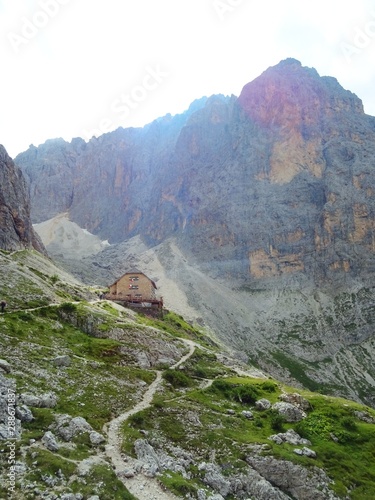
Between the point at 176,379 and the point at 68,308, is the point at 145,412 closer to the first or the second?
the point at 176,379

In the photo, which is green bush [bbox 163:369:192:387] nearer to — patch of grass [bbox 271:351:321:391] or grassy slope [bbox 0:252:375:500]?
grassy slope [bbox 0:252:375:500]

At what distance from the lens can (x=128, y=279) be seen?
11275cm

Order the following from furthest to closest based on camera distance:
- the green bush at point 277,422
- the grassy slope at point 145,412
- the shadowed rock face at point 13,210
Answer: the shadowed rock face at point 13,210, the green bush at point 277,422, the grassy slope at point 145,412

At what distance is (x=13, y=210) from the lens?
14688 centimetres

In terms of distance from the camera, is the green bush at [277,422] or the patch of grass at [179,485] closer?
the patch of grass at [179,485]

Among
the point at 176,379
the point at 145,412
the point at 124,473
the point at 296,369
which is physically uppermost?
the point at 124,473

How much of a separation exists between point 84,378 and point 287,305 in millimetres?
165414

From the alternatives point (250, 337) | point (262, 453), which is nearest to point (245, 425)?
point (262, 453)

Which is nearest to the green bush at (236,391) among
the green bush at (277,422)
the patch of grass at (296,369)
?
the green bush at (277,422)

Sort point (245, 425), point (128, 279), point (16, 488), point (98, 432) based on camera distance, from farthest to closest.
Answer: point (128, 279) → point (245, 425) → point (98, 432) → point (16, 488)

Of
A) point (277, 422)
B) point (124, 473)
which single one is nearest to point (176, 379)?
point (277, 422)

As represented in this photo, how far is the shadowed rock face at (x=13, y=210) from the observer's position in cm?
13732

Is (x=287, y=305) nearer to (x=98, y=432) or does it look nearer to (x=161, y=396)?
(x=161, y=396)

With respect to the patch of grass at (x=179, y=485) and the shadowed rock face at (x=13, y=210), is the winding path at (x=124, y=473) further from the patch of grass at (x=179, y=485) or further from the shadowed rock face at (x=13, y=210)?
the shadowed rock face at (x=13, y=210)
